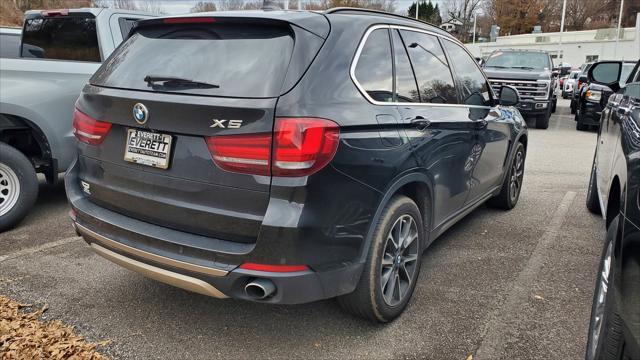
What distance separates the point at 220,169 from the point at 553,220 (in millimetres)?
4051

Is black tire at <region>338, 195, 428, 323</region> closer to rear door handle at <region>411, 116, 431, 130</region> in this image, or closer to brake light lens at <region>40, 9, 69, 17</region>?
rear door handle at <region>411, 116, 431, 130</region>

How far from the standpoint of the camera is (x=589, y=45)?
156 ft

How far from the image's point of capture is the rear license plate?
8.28 feet

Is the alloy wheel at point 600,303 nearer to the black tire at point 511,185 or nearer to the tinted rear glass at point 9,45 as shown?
the black tire at point 511,185

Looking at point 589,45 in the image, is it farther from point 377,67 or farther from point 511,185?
point 377,67

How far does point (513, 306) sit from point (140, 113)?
262 cm

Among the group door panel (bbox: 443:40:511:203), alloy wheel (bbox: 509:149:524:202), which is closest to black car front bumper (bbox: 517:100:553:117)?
alloy wheel (bbox: 509:149:524:202)

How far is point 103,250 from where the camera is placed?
284 cm

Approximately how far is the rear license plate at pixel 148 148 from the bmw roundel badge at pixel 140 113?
0.21 ft

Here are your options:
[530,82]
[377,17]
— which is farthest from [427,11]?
[377,17]

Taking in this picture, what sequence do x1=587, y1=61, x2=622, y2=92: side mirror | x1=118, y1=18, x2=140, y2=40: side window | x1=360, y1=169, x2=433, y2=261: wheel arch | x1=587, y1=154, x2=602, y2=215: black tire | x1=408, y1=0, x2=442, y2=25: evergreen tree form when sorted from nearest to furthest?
x1=360, y1=169, x2=433, y2=261: wheel arch < x1=587, y1=61, x2=622, y2=92: side mirror < x1=587, y1=154, x2=602, y2=215: black tire < x1=118, y1=18, x2=140, y2=40: side window < x1=408, y1=0, x2=442, y2=25: evergreen tree

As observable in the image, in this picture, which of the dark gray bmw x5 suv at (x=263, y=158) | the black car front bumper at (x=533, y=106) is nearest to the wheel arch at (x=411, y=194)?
the dark gray bmw x5 suv at (x=263, y=158)

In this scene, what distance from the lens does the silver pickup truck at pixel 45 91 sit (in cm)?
452

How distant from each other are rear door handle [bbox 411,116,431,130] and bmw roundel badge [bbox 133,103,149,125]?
1519 millimetres
